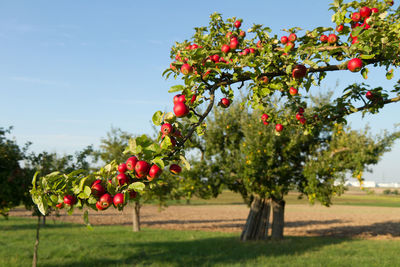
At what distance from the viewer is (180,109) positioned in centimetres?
296

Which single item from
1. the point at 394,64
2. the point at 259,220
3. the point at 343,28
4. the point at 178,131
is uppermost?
the point at 343,28

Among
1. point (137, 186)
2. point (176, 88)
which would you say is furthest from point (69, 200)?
point (176, 88)

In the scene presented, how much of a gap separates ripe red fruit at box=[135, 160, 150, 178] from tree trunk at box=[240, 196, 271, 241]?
19648 mm

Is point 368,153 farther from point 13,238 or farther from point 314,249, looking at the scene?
point 13,238

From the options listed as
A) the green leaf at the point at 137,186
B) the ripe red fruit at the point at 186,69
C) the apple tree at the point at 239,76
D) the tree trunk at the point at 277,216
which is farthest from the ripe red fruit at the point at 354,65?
the tree trunk at the point at 277,216

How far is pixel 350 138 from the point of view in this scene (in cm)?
1791

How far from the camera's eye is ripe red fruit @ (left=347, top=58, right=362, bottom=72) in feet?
12.5

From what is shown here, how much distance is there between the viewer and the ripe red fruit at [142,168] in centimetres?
261

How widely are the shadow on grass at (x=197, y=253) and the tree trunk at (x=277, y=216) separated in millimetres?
744

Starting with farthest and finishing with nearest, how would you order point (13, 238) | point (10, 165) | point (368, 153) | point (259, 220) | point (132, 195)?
point (13, 238), point (259, 220), point (368, 153), point (10, 165), point (132, 195)

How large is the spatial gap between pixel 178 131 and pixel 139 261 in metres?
14.1

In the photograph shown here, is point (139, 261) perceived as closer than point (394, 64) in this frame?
No

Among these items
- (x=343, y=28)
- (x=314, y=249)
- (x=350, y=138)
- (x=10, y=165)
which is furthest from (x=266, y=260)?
(x=343, y=28)

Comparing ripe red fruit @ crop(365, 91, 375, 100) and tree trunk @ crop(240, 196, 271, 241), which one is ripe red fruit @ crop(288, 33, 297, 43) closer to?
ripe red fruit @ crop(365, 91, 375, 100)
